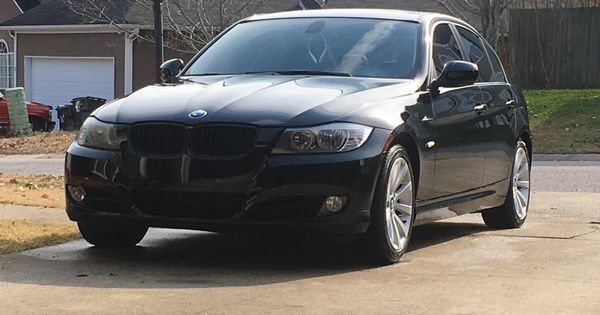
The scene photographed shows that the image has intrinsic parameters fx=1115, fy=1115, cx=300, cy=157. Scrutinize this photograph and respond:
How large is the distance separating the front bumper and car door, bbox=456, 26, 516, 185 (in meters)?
1.85

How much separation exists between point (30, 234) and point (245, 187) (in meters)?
2.21

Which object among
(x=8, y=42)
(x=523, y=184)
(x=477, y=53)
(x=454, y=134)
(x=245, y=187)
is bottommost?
(x=8, y=42)

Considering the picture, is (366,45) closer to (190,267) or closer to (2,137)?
(190,267)

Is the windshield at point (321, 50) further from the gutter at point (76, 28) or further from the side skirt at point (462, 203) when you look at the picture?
the gutter at point (76, 28)

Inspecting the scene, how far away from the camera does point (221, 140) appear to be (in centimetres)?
636

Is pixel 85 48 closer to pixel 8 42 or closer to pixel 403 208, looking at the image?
pixel 8 42

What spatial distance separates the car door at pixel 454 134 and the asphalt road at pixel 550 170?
4.67 meters

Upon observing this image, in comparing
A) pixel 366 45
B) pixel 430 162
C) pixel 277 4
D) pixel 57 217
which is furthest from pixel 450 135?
pixel 277 4

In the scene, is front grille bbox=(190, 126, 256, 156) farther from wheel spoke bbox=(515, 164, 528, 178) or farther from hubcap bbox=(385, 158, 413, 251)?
wheel spoke bbox=(515, 164, 528, 178)

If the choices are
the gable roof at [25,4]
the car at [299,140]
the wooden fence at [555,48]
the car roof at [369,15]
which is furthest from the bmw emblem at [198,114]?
the gable roof at [25,4]

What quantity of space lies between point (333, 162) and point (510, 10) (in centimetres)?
2264

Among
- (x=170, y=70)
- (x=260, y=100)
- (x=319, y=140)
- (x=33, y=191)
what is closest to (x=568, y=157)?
(x=33, y=191)

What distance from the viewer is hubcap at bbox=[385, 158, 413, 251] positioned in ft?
21.9

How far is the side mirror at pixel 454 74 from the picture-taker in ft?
24.7
